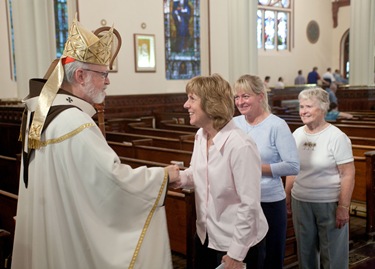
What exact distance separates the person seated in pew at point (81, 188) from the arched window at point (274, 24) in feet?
55.1

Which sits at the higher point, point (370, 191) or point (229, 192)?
point (229, 192)

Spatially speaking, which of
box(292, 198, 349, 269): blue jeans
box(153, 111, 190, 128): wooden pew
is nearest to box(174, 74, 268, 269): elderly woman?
box(292, 198, 349, 269): blue jeans

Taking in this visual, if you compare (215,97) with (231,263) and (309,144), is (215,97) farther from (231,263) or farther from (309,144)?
(309,144)

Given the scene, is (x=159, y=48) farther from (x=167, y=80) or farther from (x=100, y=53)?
(x=100, y=53)

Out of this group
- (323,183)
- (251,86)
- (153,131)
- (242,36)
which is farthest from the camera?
(242,36)

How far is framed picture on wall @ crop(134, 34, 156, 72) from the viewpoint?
12.9 meters

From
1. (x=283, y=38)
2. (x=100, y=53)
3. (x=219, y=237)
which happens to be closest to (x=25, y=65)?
(x=100, y=53)

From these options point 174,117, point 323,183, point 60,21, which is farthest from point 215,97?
point 60,21

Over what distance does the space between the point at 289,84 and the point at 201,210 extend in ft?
58.7

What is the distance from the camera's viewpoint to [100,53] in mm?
2387

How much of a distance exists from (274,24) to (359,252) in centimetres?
1563

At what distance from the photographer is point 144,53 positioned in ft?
42.9

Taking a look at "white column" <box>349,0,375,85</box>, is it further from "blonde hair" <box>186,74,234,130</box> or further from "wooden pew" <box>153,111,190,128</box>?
"blonde hair" <box>186,74,234,130</box>

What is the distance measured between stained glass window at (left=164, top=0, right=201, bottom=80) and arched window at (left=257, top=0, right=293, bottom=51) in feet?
15.0
